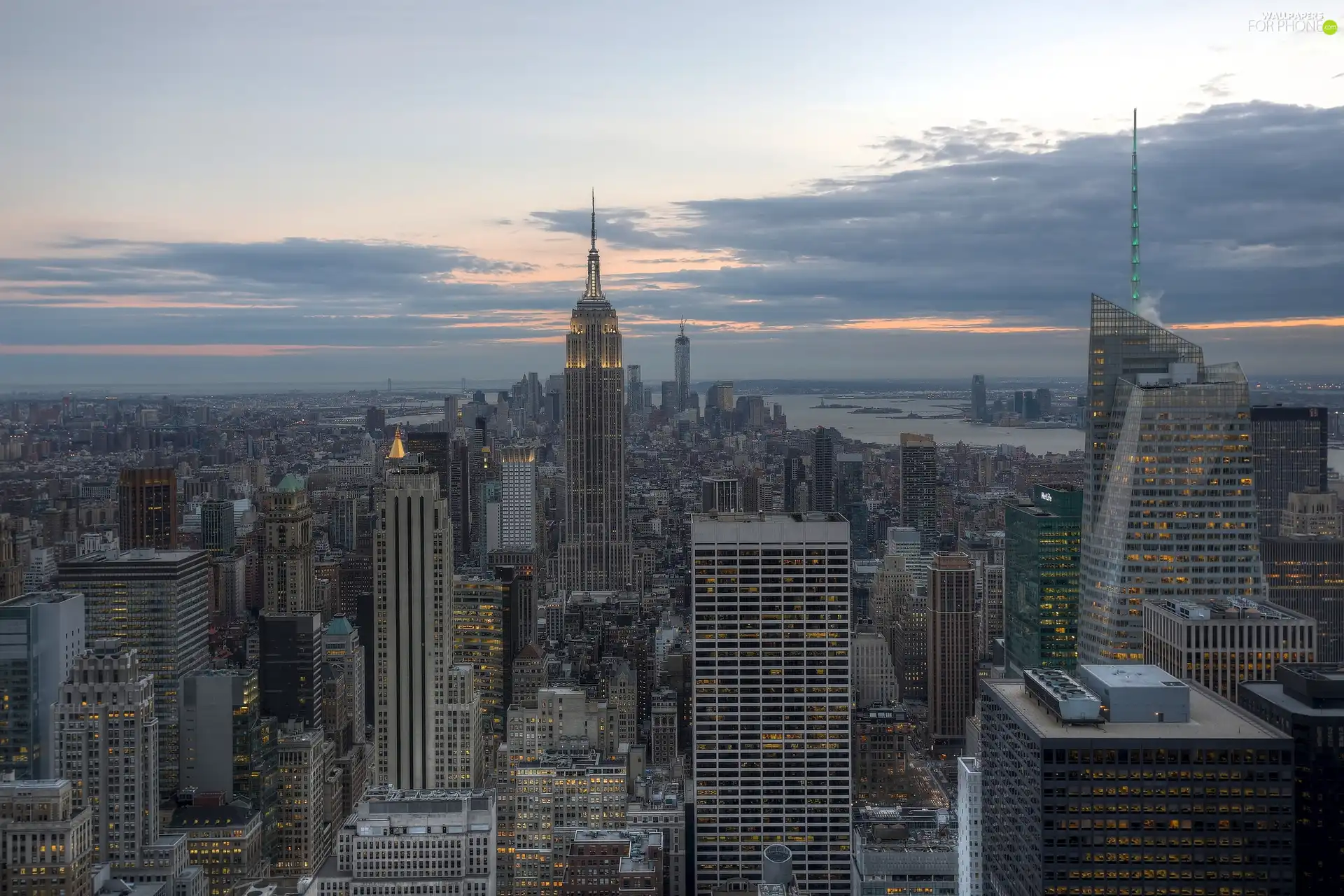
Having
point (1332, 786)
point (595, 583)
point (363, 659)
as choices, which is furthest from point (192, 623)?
point (1332, 786)

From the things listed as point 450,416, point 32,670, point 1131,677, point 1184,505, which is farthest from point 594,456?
point 1131,677

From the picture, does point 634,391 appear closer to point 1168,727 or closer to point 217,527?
point 217,527

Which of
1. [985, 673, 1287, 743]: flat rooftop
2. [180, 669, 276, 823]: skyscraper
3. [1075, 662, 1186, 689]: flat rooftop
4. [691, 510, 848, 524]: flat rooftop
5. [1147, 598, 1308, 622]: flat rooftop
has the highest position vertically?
[691, 510, 848, 524]: flat rooftop

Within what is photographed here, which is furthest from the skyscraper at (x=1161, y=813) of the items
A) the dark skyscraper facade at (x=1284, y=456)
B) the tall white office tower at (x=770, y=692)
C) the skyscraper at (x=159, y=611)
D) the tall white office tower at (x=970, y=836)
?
the skyscraper at (x=159, y=611)

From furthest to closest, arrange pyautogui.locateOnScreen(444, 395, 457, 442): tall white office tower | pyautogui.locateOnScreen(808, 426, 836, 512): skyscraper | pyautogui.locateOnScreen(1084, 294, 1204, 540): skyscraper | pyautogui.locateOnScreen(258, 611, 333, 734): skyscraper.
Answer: pyautogui.locateOnScreen(808, 426, 836, 512): skyscraper → pyautogui.locateOnScreen(258, 611, 333, 734): skyscraper → pyautogui.locateOnScreen(444, 395, 457, 442): tall white office tower → pyautogui.locateOnScreen(1084, 294, 1204, 540): skyscraper

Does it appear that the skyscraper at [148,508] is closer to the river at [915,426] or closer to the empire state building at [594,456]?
the river at [915,426]

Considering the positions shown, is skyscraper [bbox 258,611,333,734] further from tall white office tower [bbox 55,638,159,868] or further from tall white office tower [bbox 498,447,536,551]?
tall white office tower [bbox 498,447,536,551]

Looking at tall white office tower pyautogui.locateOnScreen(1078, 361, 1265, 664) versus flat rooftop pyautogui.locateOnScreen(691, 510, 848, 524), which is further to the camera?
flat rooftop pyautogui.locateOnScreen(691, 510, 848, 524)

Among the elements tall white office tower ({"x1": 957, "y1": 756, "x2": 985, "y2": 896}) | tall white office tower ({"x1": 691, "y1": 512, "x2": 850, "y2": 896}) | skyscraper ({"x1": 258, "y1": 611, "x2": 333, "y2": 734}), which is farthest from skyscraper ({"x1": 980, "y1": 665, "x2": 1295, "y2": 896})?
skyscraper ({"x1": 258, "y1": 611, "x2": 333, "y2": 734})
